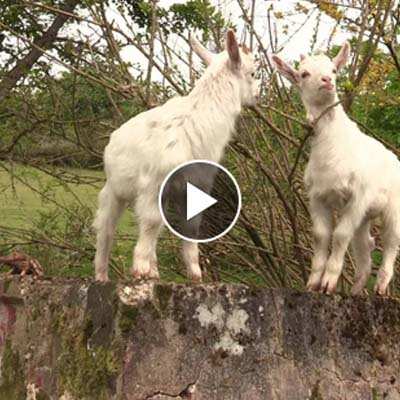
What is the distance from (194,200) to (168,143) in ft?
1.06

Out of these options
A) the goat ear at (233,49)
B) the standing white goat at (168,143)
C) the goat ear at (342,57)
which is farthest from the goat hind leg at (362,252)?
the goat ear at (233,49)

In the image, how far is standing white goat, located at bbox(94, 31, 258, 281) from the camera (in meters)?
4.00

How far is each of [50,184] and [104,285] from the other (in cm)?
465

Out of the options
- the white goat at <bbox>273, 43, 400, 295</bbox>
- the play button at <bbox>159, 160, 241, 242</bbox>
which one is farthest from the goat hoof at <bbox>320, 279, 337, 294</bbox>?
the play button at <bbox>159, 160, 241, 242</bbox>

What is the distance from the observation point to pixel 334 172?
4281 millimetres

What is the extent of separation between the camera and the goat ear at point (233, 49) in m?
4.08

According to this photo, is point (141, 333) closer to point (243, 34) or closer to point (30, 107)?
point (243, 34)

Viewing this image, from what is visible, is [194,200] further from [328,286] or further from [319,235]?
[328,286]

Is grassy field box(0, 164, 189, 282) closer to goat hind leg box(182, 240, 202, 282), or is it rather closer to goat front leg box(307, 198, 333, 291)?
goat front leg box(307, 198, 333, 291)

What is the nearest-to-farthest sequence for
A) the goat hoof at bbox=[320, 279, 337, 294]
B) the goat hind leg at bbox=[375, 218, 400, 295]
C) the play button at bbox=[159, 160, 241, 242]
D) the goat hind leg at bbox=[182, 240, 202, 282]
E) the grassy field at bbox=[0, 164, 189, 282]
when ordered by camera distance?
the play button at bbox=[159, 160, 241, 242], the goat hind leg at bbox=[182, 240, 202, 282], the goat hoof at bbox=[320, 279, 337, 294], the goat hind leg at bbox=[375, 218, 400, 295], the grassy field at bbox=[0, 164, 189, 282]

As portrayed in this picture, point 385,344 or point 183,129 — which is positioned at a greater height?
point 183,129

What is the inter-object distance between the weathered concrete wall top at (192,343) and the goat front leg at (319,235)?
0.12m

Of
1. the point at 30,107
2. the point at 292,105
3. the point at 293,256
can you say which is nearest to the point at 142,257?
the point at 292,105

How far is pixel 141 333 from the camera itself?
3.90 metres
